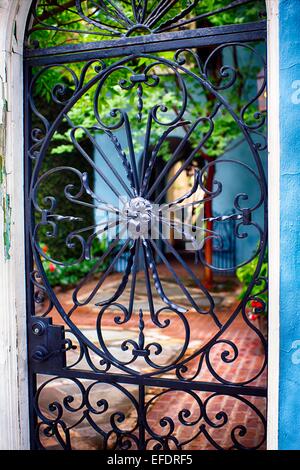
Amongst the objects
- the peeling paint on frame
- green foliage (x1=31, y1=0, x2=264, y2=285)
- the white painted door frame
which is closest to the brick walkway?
the white painted door frame

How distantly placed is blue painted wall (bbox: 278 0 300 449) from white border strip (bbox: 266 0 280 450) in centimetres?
2

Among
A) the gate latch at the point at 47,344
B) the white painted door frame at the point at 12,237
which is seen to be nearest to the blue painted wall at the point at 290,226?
the gate latch at the point at 47,344

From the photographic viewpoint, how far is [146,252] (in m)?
2.50

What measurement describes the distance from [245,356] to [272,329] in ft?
13.5

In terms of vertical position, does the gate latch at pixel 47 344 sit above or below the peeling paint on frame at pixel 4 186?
below

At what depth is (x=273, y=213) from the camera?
2084 mm

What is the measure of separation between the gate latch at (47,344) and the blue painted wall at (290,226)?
113 centimetres

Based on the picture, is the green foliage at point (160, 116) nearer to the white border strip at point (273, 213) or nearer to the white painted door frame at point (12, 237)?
the white painted door frame at point (12, 237)

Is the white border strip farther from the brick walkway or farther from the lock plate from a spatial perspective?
the lock plate

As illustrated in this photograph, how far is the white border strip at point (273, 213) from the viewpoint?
204cm

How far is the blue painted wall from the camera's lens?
199 centimetres

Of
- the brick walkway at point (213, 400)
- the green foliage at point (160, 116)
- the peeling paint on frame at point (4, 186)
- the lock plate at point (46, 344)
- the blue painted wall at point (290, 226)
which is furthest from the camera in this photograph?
the green foliage at point (160, 116)

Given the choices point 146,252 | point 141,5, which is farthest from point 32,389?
point 141,5

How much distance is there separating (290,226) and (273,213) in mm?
94
